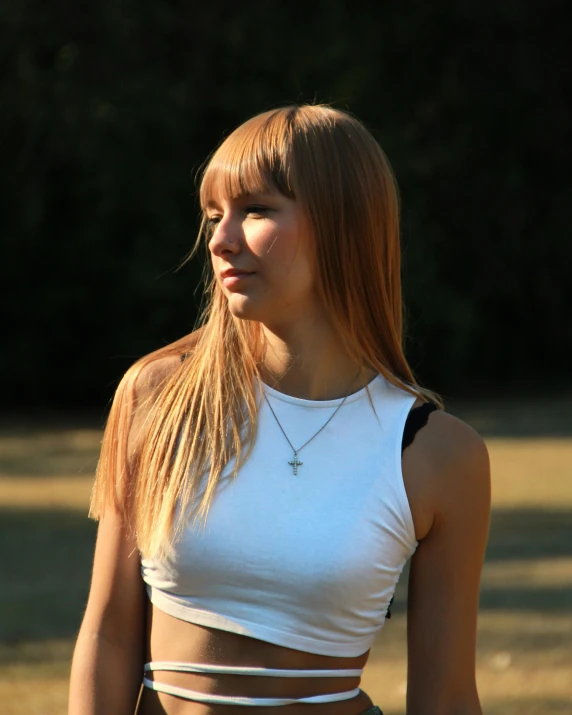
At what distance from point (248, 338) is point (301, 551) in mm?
424

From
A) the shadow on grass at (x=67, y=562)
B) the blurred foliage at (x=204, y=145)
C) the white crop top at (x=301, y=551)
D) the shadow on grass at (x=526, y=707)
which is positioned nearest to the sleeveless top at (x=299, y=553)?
the white crop top at (x=301, y=551)

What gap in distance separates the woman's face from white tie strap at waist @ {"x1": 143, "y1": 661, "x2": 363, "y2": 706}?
0.55m

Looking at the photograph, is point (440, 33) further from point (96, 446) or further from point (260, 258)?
point (260, 258)

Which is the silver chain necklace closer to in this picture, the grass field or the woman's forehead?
the woman's forehead

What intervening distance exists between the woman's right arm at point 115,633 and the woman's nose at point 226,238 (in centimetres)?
46

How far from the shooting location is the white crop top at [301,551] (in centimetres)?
181

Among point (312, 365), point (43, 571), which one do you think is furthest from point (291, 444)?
point (43, 571)

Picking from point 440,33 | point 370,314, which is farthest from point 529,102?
point 370,314

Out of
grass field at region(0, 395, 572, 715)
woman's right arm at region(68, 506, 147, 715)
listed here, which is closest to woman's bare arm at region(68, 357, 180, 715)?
woman's right arm at region(68, 506, 147, 715)

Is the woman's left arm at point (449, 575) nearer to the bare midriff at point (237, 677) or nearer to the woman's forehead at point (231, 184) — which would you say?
the bare midriff at point (237, 677)

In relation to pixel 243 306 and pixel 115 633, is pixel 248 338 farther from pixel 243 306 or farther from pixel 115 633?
pixel 115 633

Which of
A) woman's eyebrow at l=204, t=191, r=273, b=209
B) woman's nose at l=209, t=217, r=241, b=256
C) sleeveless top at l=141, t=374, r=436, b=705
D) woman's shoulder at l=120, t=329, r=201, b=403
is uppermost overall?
woman's eyebrow at l=204, t=191, r=273, b=209

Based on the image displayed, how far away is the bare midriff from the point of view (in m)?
1.83

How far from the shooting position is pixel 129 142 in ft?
55.9
